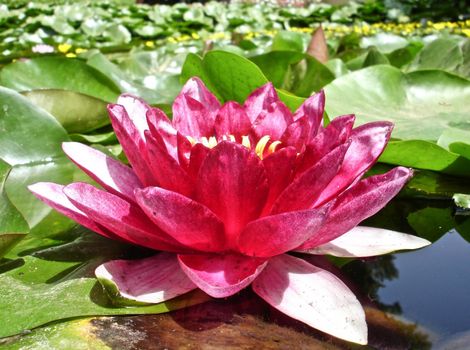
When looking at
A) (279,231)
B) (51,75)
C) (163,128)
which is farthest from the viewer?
(51,75)

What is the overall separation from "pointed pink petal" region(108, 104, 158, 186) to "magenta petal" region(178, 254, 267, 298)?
0.11 metres

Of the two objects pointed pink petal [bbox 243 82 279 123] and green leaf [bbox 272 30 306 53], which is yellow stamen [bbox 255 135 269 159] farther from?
green leaf [bbox 272 30 306 53]

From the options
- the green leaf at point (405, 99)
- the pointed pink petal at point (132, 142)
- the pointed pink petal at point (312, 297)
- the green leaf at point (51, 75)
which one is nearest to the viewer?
the pointed pink petal at point (312, 297)

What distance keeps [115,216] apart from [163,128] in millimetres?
115

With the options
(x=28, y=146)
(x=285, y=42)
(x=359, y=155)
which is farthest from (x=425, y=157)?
(x=285, y=42)

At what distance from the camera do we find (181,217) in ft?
1.73

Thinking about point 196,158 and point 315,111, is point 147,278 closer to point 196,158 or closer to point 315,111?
point 196,158

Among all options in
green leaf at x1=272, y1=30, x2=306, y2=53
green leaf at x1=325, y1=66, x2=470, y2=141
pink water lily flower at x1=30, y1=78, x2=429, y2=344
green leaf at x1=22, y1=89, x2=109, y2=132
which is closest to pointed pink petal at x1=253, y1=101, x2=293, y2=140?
pink water lily flower at x1=30, y1=78, x2=429, y2=344

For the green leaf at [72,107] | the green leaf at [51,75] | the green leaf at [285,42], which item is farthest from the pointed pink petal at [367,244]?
the green leaf at [285,42]

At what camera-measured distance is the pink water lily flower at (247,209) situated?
52 cm

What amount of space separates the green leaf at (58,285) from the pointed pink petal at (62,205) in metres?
0.04

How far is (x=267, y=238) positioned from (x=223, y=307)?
8 centimetres

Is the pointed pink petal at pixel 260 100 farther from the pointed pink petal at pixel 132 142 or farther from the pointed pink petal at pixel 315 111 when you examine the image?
the pointed pink petal at pixel 132 142

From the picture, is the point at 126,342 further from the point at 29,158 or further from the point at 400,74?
the point at 400,74
